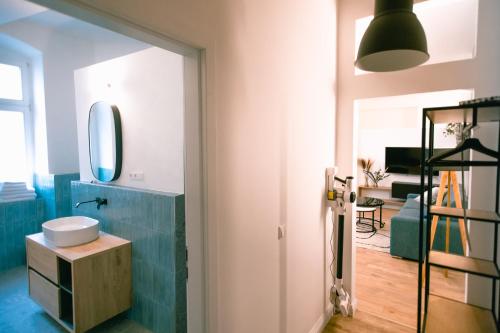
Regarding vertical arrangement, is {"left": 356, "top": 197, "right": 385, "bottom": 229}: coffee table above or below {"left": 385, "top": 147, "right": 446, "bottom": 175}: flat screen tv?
below

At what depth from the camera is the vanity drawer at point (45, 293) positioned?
6.99 ft

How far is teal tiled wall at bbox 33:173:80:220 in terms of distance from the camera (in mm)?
3367

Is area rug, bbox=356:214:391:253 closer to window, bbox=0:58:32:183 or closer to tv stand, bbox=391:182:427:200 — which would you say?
tv stand, bbox=391:182:427:200

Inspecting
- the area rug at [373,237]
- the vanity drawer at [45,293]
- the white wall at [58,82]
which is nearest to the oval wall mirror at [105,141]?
the vanity drawer at [45,293]

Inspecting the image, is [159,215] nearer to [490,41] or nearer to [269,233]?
[269,233]

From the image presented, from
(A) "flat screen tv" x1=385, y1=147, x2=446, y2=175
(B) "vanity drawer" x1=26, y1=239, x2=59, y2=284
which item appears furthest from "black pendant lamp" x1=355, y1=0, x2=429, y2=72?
(A) "flat screen tv" x1=385, y1=147, x2=446, y2=175

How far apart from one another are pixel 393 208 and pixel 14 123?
7.45 metres

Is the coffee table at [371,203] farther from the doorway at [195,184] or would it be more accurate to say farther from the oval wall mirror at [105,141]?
the doorway at [195,184]

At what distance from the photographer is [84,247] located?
2188 millimetres

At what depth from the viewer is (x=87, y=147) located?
2.82 metres

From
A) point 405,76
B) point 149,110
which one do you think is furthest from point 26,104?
point 405,76

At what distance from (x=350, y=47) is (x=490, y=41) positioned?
986 mm

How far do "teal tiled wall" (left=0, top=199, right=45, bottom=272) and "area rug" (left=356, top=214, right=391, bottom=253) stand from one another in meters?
4.62

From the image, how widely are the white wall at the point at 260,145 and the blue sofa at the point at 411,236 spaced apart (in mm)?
A: 2052
